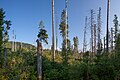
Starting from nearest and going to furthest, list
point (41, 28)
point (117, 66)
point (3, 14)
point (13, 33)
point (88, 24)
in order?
point (117, 66), point (3, 14), point (88, 24), point (41, 28), point (13, 33)

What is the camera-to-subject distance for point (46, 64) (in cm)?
2419

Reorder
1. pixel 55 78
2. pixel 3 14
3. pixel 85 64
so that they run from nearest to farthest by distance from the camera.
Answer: pixel 85 64 < pixel 55 78 < pixel 3 14

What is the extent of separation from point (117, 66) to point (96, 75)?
1929 millimetres

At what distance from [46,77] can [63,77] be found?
1.73 meters

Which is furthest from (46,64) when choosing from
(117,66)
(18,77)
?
(117,66)

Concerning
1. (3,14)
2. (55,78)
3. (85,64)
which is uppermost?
(3,14)

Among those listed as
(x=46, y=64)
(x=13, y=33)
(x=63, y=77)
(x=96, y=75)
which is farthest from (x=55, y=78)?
(x=13, y=33)

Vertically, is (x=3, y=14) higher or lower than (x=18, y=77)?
higher

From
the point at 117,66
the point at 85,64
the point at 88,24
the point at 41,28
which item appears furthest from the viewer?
the point at 41,28

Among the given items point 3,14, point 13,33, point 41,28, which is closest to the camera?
point 3,14

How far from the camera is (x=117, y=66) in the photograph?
61.6ft

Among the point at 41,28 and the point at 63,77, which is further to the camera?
the point at 41,28

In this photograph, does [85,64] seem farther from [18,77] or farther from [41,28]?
[41,28]

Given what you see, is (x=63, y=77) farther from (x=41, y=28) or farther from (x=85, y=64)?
(x=41, y=28)
